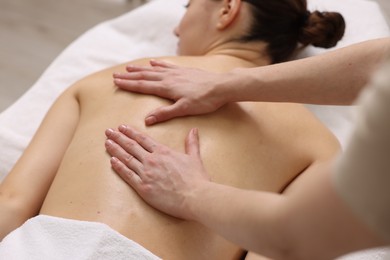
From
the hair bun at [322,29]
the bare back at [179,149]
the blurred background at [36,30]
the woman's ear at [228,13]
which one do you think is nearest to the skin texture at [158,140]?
the bare back at [179,149]

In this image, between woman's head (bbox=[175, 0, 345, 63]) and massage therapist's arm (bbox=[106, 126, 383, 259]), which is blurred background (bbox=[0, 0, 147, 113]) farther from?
massage therapist's arm (bbox=[106, 126, 383, 259])

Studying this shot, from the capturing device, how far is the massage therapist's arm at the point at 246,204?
62cm

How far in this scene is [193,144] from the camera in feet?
4.01

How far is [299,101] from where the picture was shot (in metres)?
1.32

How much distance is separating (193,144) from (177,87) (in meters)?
0.20

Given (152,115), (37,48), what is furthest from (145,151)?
(37,48)

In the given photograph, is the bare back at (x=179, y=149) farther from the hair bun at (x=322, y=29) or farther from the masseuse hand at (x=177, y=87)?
the hair bun at (x=322, y=29)

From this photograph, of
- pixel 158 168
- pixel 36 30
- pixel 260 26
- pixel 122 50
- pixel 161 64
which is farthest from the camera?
pixel 36 30

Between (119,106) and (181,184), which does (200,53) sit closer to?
(119,106)

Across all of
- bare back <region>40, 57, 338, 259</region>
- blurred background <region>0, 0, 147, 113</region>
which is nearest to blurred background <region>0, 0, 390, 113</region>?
blurred background <region>0, 0, 147, 113</region>

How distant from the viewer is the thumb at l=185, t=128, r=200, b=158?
1207 millimetres

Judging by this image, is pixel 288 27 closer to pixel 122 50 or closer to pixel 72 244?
pixel 122 50

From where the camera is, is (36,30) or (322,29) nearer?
(322,29)

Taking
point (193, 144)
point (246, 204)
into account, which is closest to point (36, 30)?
point (193, 144)
